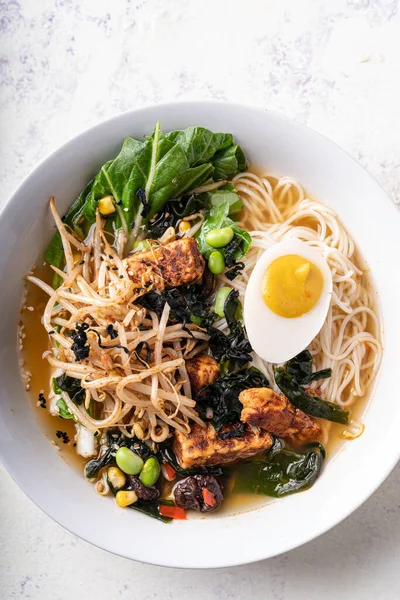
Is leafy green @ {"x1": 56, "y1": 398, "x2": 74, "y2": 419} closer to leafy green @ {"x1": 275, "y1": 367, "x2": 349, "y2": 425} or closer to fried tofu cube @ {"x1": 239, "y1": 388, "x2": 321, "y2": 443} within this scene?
fried tofu cube @ {"x1": 239, "y1": 388, "x2": 321, "y2": 443}

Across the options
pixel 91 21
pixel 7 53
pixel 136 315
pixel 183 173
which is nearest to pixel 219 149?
pixel 183 173

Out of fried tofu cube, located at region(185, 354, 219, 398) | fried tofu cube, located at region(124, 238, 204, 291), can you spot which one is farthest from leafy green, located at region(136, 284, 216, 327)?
fried tofu cube, located at region(185, 354, 219, 398)

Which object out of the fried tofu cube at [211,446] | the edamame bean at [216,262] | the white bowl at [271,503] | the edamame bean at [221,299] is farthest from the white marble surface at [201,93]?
the edamame bean at [221,299]

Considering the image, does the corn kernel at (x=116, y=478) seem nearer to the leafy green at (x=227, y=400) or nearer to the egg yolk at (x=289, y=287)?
the leafy green at (x=227, y=400)

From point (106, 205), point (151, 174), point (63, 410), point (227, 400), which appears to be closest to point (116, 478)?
point (63, 410)

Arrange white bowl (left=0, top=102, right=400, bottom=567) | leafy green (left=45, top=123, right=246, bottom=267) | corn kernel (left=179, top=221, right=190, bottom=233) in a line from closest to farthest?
white bowl (left=0, top=102, right=400, bottom=567)
leafy green (left=45, top=123, right=246, bottom=267)
corn kernel (left=179, top=221, right=190, bottom=233)

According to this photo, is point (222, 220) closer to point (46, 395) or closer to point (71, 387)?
point (71, 387)

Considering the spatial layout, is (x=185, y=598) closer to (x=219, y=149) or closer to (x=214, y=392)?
(x=214, y=392)
